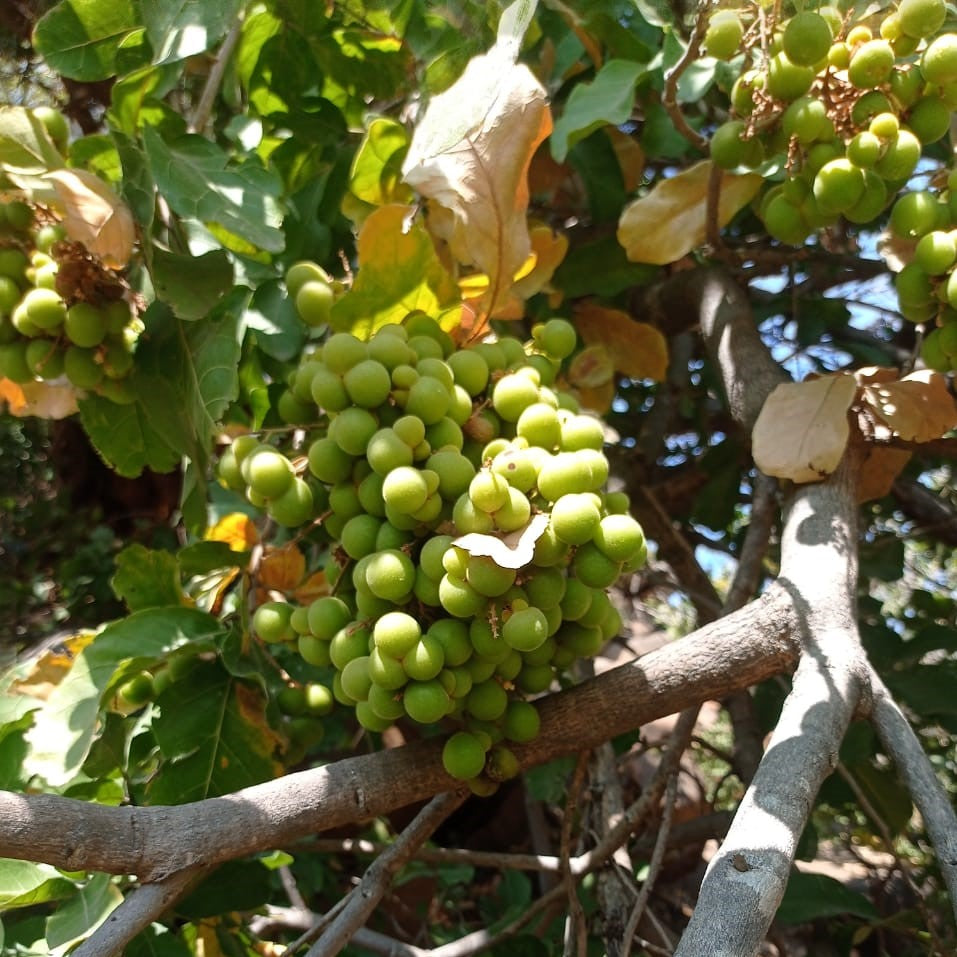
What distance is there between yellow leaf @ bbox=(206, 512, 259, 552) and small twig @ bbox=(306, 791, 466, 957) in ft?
1.46

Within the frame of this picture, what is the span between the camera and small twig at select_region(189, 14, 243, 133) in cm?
125

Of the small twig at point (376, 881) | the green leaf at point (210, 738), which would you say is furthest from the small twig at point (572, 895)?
the green leaf at point (210, 738)

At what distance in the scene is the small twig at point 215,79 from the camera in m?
1.25

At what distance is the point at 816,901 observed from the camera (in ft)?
4.55

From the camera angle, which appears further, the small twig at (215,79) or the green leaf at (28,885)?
the small twig at (215,79)

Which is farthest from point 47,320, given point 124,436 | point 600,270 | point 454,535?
point 600,270

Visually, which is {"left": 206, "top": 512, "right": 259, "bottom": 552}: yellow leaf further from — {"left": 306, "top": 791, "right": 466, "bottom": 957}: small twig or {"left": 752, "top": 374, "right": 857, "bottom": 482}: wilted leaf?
{"left": 752, "top": 374, "right": 857, "bottom": 482}: wilted leaf

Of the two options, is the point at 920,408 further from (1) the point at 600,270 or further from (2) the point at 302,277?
(2) the point at 302,277

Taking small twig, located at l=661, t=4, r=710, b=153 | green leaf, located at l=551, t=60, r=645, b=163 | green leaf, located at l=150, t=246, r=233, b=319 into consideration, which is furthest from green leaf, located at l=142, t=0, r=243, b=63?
small twig, located at l=661, t=4, r=710, b=153

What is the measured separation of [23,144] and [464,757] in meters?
0.86

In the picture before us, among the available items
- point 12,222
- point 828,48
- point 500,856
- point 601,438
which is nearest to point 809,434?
point 601,438

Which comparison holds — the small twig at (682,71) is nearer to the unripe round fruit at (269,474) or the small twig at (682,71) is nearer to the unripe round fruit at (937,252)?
the unripe round fruit at (937,252)

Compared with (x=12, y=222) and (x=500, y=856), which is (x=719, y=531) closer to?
(x=500, y=856)

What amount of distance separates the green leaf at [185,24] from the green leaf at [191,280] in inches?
9.5
